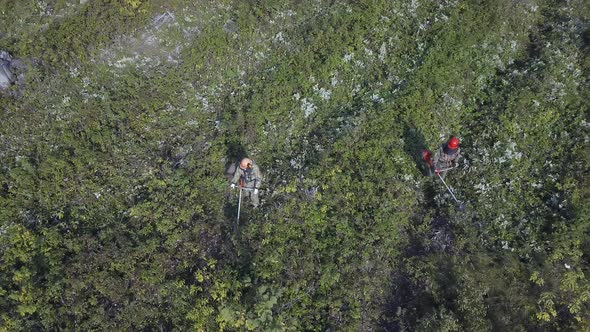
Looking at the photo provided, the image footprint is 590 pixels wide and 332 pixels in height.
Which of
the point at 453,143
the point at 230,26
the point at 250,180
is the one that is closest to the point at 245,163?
the point at 250,180

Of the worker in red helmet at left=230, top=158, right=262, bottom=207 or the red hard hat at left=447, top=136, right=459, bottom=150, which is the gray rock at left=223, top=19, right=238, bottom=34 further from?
the red hard hat at left=447, top=136, right=459, bottom=150

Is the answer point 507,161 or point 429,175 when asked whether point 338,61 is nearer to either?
point 429,175

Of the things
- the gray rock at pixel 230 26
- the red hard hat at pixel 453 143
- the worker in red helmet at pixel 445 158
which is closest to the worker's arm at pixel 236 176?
the worker in red helmet at pixel 445 158

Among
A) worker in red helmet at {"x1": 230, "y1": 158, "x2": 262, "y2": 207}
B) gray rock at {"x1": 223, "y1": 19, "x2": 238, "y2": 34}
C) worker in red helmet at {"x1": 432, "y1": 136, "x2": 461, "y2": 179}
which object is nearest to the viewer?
A: worker in red helmet at {"x1": 432, "y1": 136, "x2": 461, "y2": 179}

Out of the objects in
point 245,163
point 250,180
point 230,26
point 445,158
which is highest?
point 230,26

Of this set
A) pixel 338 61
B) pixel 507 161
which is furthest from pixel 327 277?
pixel 338 61

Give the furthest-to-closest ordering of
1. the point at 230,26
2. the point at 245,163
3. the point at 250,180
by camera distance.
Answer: the point at 230,26 → the point at 250,180 → the point at 245,163

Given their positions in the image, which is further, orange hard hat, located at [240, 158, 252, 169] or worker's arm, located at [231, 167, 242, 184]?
worker's arm, located at [231, 167, 242, 184]

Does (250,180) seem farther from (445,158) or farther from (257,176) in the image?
(445,158)

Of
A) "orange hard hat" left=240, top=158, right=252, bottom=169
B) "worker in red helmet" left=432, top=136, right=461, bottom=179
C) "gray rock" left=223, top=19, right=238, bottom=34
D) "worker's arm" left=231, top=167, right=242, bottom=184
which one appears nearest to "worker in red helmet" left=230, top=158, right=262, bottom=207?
"worker's arm" left=231, top=167, right=242, bottom=184
